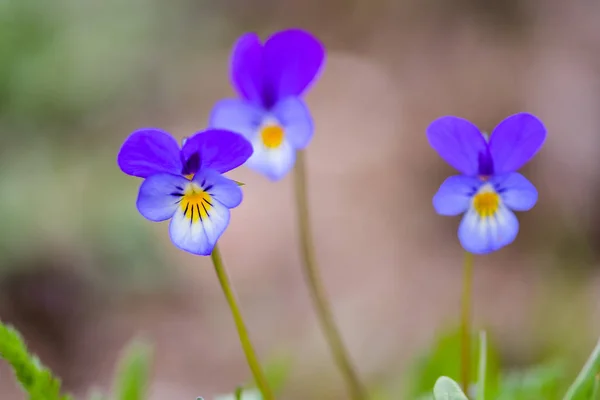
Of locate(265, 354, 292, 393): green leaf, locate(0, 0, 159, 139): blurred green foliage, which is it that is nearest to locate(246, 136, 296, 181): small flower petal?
locate(265, 354, 292, 393): green leaf

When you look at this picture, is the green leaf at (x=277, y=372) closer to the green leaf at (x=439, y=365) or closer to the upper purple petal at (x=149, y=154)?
the green leaf at (x=439, y=365)

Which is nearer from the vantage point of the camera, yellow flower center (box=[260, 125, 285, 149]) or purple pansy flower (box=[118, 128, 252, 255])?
purple pansy flower (box=[118, 128, 252, 255])

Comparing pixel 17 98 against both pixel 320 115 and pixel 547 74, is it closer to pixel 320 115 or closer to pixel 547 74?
pixel 320 115

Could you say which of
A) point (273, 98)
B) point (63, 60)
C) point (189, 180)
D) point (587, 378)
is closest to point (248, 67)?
point (273, 98)

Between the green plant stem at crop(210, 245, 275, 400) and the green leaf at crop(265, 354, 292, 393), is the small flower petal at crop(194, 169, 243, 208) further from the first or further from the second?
the green leaf at crop(265, 354, 292, 393)

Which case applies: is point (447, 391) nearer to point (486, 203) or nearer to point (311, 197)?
point (486, 203)

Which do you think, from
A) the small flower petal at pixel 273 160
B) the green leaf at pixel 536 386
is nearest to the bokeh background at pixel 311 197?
the green leaf at pixel 536 386
